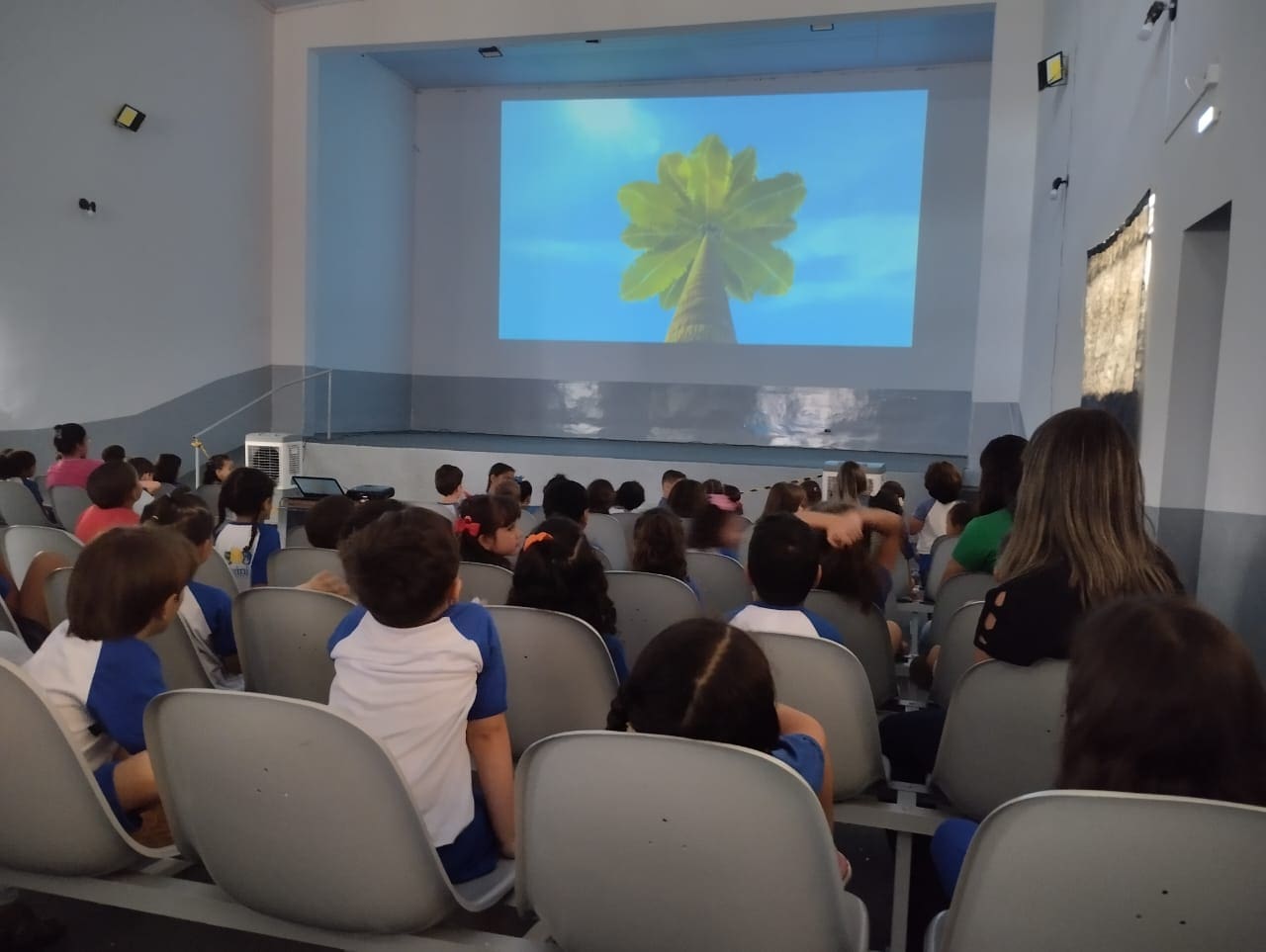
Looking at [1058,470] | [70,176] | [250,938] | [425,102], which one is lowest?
[250,938]

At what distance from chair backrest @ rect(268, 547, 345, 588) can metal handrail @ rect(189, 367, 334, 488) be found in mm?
5801

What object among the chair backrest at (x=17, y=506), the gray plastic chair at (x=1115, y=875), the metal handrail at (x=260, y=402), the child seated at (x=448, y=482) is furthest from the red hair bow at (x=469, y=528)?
the metal handrail at (x=260, y=402)

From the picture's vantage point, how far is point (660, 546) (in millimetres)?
2818

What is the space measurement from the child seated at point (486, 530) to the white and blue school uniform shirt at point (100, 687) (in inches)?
53.9

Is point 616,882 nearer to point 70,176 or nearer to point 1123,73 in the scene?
point 1123,73

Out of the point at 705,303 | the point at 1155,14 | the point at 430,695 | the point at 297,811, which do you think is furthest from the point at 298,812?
the point at 705,303

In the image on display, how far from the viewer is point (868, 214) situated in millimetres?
10852

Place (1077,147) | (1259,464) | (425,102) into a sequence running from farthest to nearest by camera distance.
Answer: (425,102) < (1077,147) < (1259,464)

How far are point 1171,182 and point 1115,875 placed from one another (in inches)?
128

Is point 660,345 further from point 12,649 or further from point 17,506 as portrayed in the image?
point 12,649

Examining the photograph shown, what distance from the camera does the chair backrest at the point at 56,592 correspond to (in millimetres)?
2402

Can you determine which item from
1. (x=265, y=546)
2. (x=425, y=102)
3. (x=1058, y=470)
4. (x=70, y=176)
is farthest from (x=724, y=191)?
(x=1058, y=470)

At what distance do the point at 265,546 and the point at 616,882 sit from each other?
8.32 ft

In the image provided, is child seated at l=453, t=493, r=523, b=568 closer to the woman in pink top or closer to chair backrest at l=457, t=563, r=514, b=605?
chair backrest at l=457, t=563, r=514, b=605
